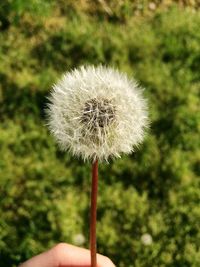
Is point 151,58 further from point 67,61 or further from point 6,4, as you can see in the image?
point 6,4

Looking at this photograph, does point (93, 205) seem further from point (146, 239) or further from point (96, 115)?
point (146, 239)

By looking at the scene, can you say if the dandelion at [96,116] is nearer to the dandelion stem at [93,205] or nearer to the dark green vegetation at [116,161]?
the dandelion stem at [93,205]

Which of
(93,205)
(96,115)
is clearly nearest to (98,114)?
(96,115)

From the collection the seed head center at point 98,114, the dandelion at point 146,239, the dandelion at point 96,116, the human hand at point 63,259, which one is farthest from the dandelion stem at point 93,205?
the dandelion at point 146,239

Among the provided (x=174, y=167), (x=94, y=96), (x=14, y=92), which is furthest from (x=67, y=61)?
(x=94, y=96)

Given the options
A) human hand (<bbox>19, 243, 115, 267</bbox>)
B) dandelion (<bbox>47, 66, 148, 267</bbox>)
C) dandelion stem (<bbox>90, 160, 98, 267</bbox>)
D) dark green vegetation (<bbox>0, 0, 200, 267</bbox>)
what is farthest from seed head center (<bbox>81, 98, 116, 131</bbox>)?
dark green vegetation (<bbox>0, 0, 200, 267</bbox>)

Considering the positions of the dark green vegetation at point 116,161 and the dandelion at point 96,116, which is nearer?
the dandelion at point 96,116

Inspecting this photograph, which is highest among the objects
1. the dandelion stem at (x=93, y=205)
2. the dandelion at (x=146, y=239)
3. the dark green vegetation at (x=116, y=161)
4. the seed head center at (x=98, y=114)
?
the dark green vegetation at (x=116, y=161)

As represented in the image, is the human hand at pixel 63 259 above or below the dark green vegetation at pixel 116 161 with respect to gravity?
below

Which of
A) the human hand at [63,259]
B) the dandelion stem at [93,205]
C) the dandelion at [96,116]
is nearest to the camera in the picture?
the dandelion stem at [93,205]
